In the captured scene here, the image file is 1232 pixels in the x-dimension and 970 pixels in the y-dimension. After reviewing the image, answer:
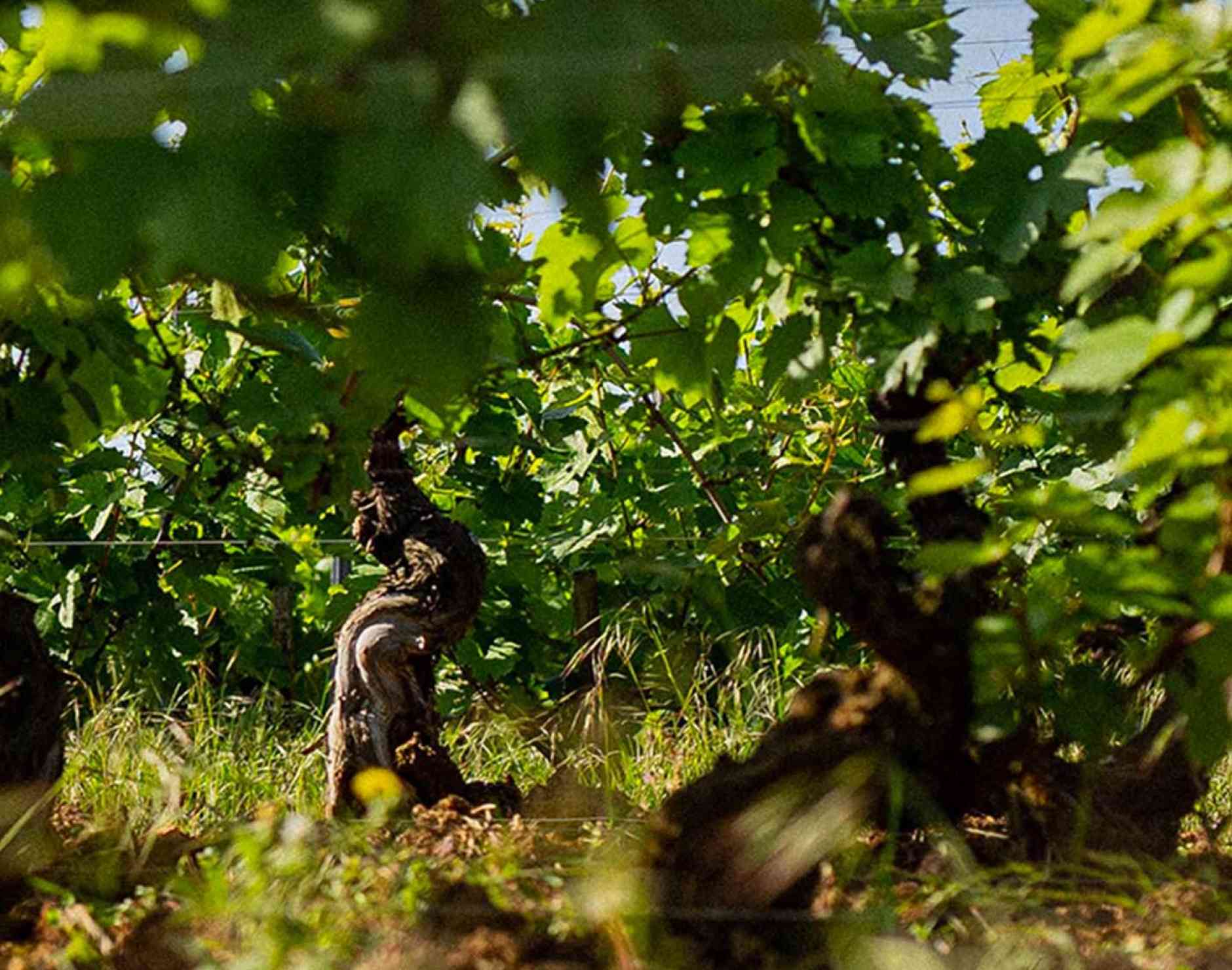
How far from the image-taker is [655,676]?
3.73 meters

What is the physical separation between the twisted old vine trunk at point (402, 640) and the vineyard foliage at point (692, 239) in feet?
0.84

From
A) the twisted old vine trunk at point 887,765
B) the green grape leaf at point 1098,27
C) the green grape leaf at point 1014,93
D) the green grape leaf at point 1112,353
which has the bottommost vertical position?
the twisted old vine trunk at point 887,765

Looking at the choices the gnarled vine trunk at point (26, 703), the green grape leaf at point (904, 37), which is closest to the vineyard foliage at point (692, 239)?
the green grape leaf at point (904, 37)

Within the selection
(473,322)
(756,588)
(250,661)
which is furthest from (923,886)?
(250,661)

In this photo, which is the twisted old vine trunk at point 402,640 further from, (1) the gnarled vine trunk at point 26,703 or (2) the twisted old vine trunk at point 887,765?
(2) the twisted old vine trunk at point 887,765

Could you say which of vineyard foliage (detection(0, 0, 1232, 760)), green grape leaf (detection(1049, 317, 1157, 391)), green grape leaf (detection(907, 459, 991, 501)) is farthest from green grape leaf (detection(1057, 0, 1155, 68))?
green grape leaf (detection(907, 459, 991, 501))

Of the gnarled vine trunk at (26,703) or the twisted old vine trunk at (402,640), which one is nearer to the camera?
the gnarled vine trunk at (26,703)

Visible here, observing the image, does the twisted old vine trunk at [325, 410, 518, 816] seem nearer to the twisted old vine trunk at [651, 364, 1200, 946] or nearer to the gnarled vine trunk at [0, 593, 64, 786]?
the gnarled vine trunk at [0, 593, 64, 786]

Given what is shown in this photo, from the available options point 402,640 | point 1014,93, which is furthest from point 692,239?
point 402,640

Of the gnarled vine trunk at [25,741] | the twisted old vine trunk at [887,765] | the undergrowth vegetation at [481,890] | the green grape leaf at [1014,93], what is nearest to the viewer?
the undergrowth vegetation at [481,890]

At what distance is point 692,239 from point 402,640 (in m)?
1.04

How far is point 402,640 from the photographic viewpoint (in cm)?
260

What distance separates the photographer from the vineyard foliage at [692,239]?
1.35 meters

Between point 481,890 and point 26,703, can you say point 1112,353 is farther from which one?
point 26,703
